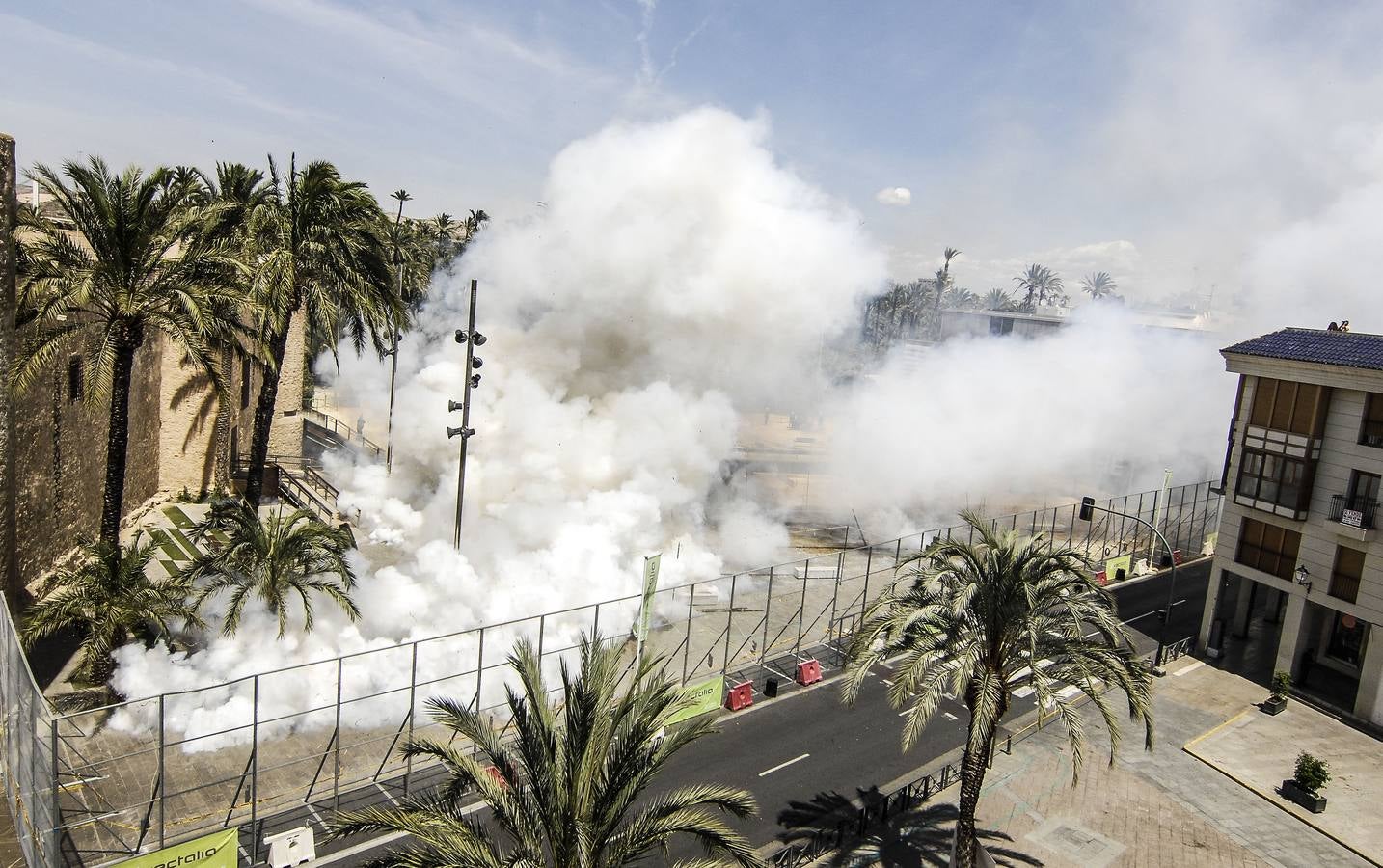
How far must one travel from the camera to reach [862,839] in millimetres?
15484

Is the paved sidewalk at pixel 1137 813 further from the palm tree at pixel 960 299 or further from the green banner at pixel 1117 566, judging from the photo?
the palm tree at pixel 960 299

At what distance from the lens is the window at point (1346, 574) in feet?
70.8

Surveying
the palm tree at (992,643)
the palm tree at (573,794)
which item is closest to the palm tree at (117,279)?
the palm tree at (573,794)

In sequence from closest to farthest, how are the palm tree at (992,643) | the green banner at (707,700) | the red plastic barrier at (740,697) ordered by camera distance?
1. the palm tree at (992,643)
2. the green banner at (707,700)
3. the red plastic barrier at (740,697)

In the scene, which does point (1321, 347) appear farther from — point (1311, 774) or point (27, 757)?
point (27, 757)

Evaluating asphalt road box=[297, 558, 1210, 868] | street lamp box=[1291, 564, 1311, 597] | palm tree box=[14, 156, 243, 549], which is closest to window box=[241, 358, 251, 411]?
palm tree box=[14, 156, 243, 549]

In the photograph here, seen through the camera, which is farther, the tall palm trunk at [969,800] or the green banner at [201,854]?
the tall palm trunk at [969,800]

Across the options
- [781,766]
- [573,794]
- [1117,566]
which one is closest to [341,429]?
[781,766]

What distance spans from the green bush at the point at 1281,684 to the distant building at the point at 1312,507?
1.57m

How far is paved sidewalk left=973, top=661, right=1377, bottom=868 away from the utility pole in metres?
18.5

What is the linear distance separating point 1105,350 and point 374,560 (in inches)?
1429

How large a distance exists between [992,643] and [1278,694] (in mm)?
13305

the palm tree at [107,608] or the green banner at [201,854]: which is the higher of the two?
the palm tree at [107,608]

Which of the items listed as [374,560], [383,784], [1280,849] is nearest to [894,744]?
[1280,849]
